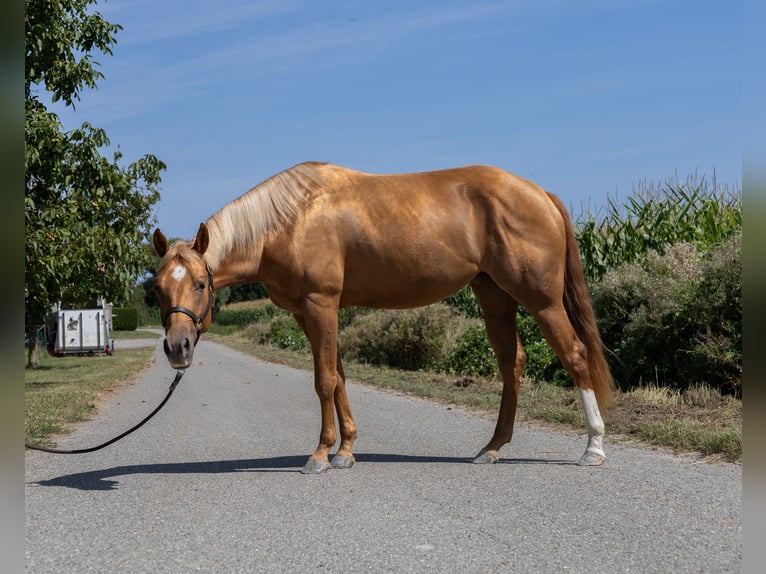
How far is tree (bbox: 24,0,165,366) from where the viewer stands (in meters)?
12.7

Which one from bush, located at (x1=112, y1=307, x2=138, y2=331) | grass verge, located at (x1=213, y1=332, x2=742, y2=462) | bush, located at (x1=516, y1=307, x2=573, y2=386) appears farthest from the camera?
bush, located at (x1=112, y1=307, x2=138, y2=331)

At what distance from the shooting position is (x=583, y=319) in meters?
6.39

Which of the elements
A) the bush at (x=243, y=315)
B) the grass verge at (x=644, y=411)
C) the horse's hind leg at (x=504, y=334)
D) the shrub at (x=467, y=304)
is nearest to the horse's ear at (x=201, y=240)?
the horse's hind leg at (x=504, y=334)

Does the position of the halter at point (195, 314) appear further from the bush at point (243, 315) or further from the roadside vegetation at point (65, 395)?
the bush at point (243, 315)

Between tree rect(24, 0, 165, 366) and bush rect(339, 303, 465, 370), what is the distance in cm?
571

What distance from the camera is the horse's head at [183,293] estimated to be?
17.5 feet

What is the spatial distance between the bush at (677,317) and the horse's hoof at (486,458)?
3602 millimetres

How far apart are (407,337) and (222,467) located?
10814mm

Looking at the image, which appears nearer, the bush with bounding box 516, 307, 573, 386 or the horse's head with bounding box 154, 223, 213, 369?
the horse's head with bounding box 154, 223, 213, 369

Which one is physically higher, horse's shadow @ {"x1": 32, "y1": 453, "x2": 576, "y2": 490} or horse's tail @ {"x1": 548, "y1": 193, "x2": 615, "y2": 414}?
horse's tail @ {"x1": 548, "y1": 193, "x2": 615, "y2": 414}

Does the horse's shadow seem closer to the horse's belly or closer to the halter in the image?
the halter

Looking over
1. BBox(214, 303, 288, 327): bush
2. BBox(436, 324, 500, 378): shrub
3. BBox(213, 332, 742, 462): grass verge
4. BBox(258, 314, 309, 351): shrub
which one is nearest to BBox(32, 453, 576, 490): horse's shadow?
BBox(213, 332, 742, 462): grass verge

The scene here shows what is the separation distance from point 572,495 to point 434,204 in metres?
2.56

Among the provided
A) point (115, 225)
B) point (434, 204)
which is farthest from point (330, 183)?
point (115, 225)
